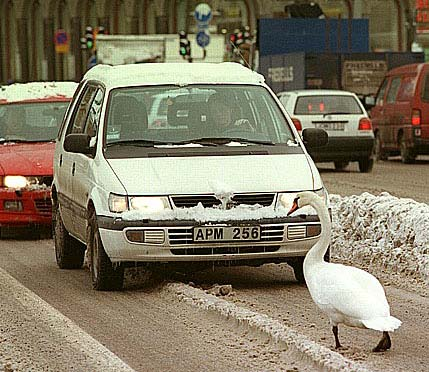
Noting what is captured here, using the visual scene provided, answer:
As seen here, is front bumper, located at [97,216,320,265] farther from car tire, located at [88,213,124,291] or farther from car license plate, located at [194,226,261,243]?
car tire, located at [88,213,124,291]

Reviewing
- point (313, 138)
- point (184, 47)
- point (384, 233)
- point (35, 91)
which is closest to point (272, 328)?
point (313, 138)

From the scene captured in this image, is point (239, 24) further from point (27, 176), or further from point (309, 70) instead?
point (27, 176)

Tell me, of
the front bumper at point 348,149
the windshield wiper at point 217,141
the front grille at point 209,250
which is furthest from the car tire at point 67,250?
the front bumper at point 348,149

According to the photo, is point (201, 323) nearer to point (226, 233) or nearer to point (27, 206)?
point (226, 233)

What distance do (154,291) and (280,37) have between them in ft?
113

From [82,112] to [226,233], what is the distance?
2553 millimetres

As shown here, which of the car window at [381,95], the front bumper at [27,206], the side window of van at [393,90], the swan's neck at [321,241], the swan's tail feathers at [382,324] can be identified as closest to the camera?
the swan's tail feathers at [382,324]

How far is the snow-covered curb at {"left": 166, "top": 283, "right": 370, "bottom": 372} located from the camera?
730 cm

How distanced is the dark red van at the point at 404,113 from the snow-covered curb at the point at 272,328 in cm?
1792

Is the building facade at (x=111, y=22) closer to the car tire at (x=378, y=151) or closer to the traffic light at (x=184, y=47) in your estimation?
the traffic light at (x=184, y=47)

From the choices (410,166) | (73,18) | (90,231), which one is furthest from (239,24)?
(90,231)

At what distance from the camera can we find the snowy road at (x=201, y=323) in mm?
7797

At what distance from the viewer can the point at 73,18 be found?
3066 inches

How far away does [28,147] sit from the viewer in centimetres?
1600
